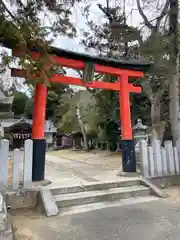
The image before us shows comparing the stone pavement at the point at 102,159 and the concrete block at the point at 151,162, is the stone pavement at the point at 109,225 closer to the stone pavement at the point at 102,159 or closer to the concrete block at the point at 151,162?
the concrete block at the point at 151,162

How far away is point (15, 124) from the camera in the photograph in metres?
24.9

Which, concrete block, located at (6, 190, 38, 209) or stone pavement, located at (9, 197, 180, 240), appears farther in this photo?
concrete block, located at (6, 190, 38, 209)

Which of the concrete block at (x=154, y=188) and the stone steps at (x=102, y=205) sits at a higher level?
the concrete block at (x=154, y=188)

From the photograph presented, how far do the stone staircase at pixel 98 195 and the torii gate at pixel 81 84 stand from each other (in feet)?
2.43

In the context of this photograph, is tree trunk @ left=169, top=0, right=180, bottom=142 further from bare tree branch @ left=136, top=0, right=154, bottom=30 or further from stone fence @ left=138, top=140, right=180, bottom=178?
bare tree branch @ left=136, top=0, right=154, bottom=30

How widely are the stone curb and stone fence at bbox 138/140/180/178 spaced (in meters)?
0.21

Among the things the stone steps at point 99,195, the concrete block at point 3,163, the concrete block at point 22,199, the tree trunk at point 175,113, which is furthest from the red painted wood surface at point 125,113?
the concrete block at point 3,163

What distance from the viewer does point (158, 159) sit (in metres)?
5.70

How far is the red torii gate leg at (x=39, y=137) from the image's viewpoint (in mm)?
4938

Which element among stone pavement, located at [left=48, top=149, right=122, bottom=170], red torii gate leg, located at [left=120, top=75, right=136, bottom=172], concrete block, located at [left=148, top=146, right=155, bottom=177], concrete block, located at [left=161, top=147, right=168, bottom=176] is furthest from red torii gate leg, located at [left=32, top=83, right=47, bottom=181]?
stone pavement, located at [left=48, top=149, right=122, bottom=170]

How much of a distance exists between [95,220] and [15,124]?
2300cm

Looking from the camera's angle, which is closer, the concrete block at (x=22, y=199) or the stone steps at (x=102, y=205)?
the stone steps at (x=102, y=205)

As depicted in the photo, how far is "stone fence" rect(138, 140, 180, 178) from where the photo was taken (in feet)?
18.2

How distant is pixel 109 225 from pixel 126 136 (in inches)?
124
